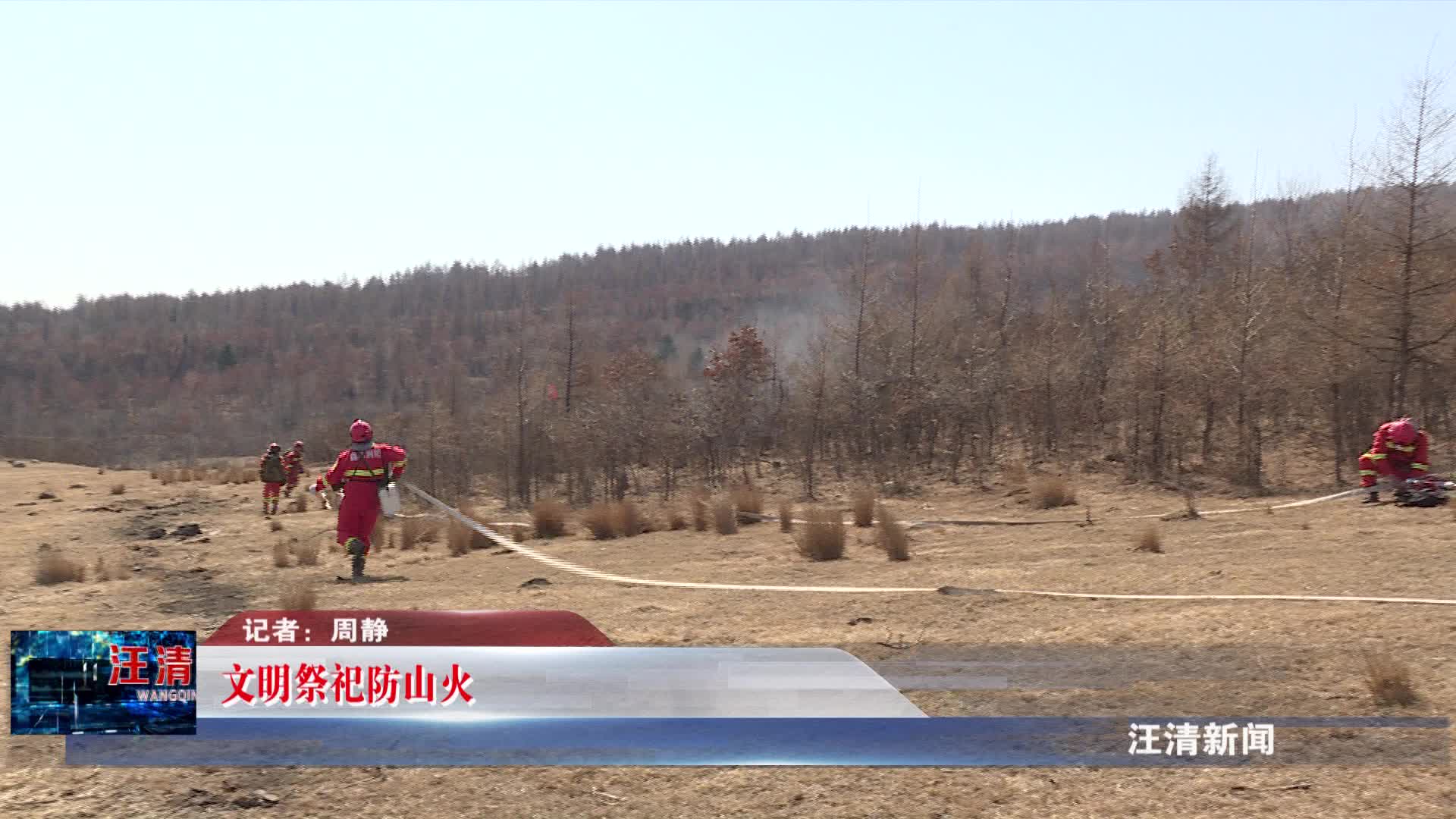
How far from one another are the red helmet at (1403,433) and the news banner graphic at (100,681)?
1427 cm

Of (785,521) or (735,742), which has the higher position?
(735,742)

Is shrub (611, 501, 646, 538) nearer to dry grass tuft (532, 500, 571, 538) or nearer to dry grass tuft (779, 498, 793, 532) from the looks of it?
dry grass tuft (532, 500, 571, 538)

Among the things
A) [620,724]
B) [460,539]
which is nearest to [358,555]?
[460,539]

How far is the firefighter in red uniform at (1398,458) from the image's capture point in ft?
43.4

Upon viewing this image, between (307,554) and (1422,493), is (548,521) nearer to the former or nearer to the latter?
(307,554)

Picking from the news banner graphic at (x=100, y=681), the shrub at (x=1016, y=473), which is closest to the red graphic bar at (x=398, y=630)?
the news banner graphic at (x=100, y=681)

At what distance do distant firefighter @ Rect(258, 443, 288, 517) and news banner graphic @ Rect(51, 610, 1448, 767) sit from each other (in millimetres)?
14521

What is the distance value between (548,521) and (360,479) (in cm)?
420

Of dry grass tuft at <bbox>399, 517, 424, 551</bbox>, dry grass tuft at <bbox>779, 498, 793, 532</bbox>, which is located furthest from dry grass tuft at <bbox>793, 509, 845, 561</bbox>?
dry grass tuft at <bbox>399, 517, 424, 551</bbox>

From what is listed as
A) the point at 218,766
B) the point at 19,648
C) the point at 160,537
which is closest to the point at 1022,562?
the point at 218,766

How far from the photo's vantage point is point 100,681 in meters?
4.27

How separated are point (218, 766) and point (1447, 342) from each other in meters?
24.9

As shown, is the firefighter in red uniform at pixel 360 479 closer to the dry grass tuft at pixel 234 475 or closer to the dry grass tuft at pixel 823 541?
the dry grass tuft at pixel 823 541

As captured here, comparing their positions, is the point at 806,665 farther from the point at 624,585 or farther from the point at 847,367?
the point at 847,367
